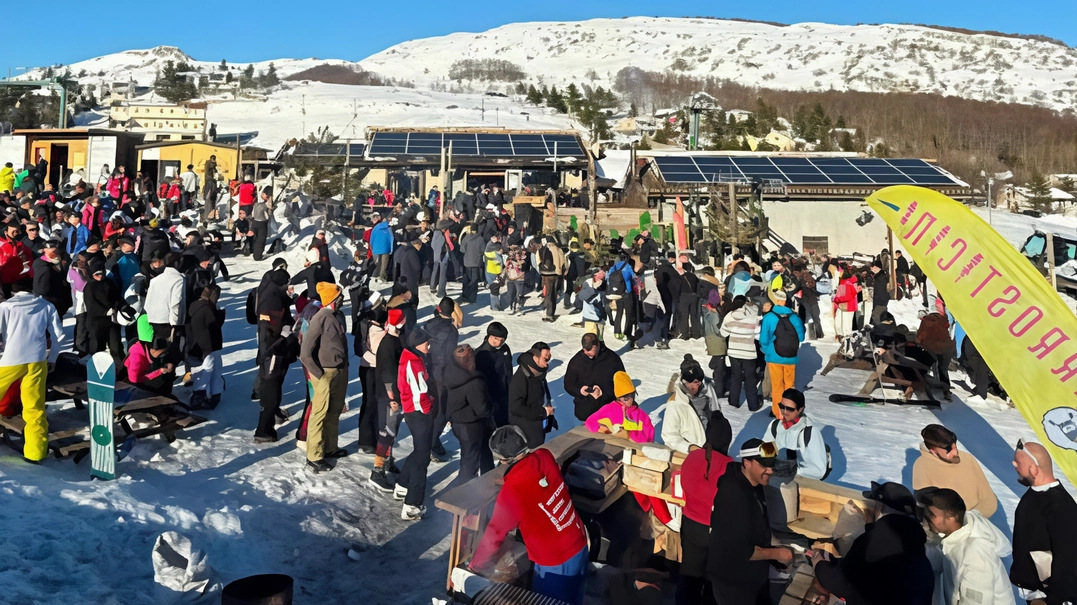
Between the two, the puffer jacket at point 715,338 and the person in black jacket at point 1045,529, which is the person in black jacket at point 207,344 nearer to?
the puffer jacket at point 715,338

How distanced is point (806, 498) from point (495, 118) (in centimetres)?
→ 4724

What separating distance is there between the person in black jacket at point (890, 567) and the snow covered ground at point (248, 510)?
2.71m

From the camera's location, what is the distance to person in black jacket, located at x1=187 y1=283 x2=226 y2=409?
24.4 feet

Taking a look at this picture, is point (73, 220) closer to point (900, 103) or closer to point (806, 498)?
point (806, 498)

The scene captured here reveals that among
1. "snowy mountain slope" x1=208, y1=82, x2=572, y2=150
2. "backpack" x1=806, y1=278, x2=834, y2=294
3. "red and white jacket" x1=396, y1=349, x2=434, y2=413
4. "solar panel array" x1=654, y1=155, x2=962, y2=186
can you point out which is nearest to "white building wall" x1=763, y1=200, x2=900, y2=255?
"solar panel array" x1=654, y1=155, x2=962, y2=186

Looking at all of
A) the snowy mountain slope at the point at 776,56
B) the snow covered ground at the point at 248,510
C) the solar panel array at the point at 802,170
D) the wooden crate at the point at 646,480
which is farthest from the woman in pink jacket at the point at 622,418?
the snowy mountain slope at the point at 776,56

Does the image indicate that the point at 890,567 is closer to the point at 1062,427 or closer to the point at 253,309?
the point at 1062,427

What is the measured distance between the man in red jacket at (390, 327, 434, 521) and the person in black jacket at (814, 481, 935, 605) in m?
3.34

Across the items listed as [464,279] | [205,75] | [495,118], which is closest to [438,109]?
[495,118]

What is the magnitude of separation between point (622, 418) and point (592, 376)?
856 millimetres

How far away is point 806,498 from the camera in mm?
5020

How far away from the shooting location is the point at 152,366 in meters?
7.32

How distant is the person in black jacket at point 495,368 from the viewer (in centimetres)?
663

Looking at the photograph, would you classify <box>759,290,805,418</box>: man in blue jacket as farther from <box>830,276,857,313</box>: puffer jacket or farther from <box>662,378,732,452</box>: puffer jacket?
<box>830,276,857,313</box>: puffer jacket
